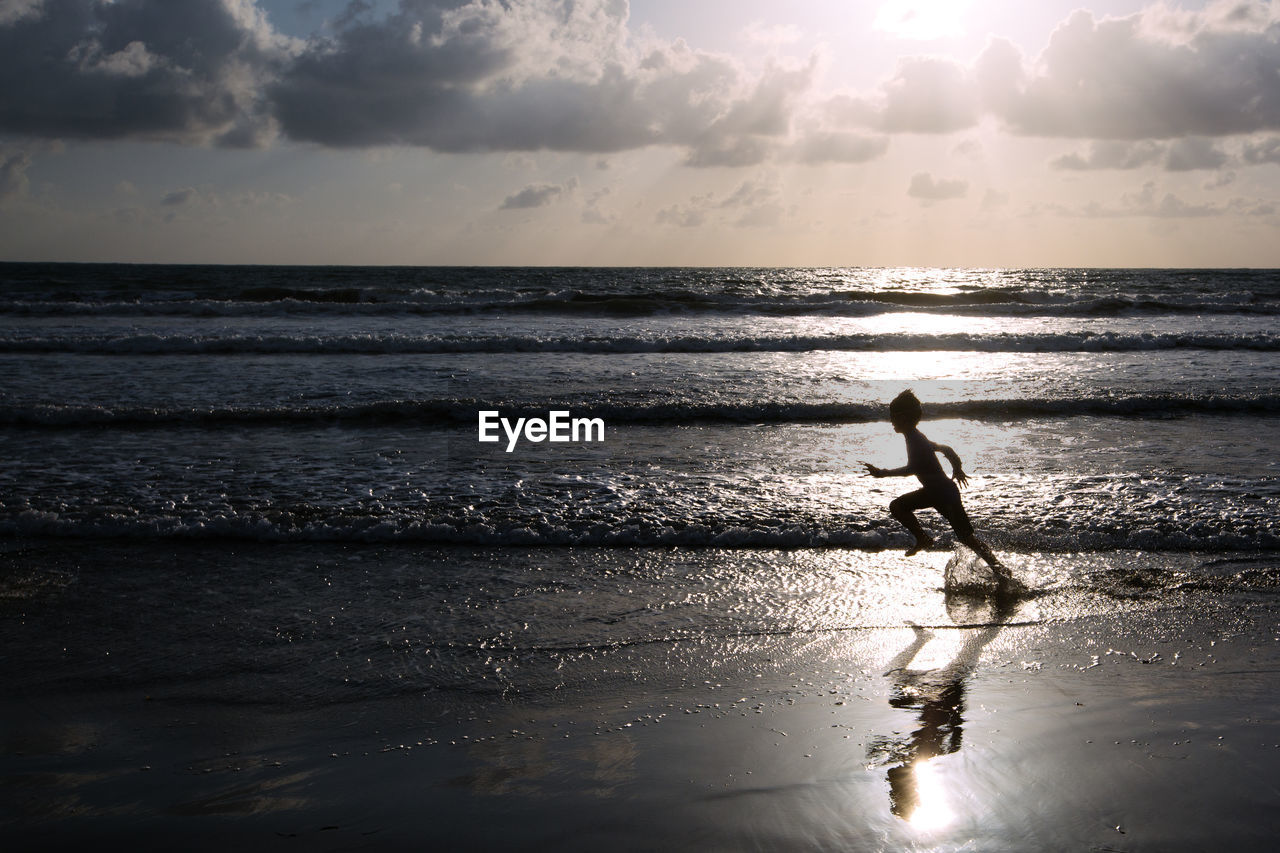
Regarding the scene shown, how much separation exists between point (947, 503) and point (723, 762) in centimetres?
326

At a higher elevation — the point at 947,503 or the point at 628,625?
the point at 947,503

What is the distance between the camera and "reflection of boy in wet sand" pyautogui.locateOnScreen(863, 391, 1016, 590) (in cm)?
593

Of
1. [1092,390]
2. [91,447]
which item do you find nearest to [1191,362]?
[1092,390]

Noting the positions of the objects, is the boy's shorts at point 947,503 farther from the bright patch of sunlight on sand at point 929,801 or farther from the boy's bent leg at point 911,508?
the bright patch of sunlight on sand at point 929,801

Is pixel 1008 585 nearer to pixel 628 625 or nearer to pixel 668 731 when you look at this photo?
pixel 628 625

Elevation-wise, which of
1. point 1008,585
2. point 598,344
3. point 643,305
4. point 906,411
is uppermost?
point 643,305

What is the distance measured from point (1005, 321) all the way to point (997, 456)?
21290 mm

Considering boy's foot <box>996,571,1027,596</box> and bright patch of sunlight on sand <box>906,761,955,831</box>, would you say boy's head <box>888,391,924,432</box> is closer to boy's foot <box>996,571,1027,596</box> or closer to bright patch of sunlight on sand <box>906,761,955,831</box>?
boy's foot <box>996,571,1027,596</box>

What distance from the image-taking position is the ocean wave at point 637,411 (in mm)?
11523

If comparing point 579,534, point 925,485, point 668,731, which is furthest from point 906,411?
point 668,731

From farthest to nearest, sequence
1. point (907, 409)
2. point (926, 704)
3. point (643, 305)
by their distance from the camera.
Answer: point (643, 305)
point (907, 409)
point (926, 704)

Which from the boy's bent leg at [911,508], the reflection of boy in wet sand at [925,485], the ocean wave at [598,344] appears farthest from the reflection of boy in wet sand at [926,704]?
the ocean wave at [598,344]

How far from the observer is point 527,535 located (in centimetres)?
699

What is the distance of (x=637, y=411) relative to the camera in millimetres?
12281
